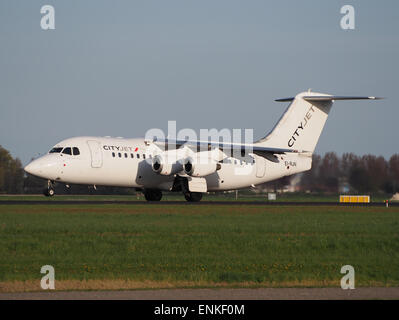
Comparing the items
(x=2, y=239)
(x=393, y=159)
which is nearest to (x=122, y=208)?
(x=2, y=239)

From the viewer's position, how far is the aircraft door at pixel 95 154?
4124 centimetres

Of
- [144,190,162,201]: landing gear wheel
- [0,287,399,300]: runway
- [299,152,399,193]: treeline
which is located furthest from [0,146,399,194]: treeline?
[0,287,399,300]: runway

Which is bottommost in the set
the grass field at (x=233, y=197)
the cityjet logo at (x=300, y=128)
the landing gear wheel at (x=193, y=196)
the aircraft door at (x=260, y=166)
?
the grass field at (x=233, y=197)

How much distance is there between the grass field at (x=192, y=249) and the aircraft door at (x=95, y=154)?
29.0ft

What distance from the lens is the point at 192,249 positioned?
68.2 feet

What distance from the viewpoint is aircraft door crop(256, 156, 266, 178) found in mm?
48594

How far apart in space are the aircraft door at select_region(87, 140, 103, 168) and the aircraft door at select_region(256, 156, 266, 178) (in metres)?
11.4

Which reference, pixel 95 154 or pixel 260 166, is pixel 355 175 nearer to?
pixel 260 166

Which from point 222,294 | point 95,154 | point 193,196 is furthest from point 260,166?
point 222,294

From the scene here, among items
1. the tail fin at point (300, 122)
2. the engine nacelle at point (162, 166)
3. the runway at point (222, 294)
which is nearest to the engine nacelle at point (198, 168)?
the engine nacelle at point (162, 166)

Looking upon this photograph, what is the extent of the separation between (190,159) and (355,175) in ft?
63.7

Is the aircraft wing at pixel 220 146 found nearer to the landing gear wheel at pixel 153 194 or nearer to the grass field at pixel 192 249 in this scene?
the landing gear wheel at pixel 153 194

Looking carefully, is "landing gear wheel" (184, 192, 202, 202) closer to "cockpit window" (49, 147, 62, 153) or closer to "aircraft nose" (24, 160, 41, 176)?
"cockpit window" (49, 147, 62, 153)

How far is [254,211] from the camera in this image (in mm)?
36062
